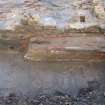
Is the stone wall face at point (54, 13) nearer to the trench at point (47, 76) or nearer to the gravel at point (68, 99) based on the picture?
the trench at point (47, 76)

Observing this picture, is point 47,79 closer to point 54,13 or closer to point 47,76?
point 47,76

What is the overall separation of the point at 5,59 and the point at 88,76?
1077 mm

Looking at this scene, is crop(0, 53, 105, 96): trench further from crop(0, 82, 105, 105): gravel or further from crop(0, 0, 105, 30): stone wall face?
crop(0, 0, 105, 30): stone wall face

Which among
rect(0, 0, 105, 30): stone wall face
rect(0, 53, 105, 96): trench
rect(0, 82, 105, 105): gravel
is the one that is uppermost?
rect(0, 0, 105, 30): stone wall face

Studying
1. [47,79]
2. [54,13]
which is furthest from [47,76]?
[54,13]

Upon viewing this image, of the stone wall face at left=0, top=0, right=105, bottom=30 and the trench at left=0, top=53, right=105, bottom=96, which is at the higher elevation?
the stone wall face at left=0, top=0, right=105, bottom=30

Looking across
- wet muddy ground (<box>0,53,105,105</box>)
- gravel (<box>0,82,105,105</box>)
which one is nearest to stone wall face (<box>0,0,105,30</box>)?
wet muddy ground (<box>0,53,105,105</box>)

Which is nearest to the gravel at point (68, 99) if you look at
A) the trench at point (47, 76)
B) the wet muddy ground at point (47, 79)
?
the wet muddy ground at point (47, 79)

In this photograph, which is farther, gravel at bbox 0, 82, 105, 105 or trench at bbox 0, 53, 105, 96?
trench at bbox 0, 53, 105, 96

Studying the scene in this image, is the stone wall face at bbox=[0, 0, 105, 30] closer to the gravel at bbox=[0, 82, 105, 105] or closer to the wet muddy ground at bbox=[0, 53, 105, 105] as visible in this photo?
the wet muddy ground at bbox=[0, 53, 105, 105]

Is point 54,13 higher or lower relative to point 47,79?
higher

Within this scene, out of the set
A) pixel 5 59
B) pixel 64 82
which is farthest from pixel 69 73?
pixel 5 59

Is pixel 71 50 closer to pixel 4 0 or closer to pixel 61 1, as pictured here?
pixel 61 1

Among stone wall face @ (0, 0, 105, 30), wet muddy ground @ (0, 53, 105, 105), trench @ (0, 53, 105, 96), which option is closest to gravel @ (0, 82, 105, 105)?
wet muddy ground @ (0, 53, 105, 105)
